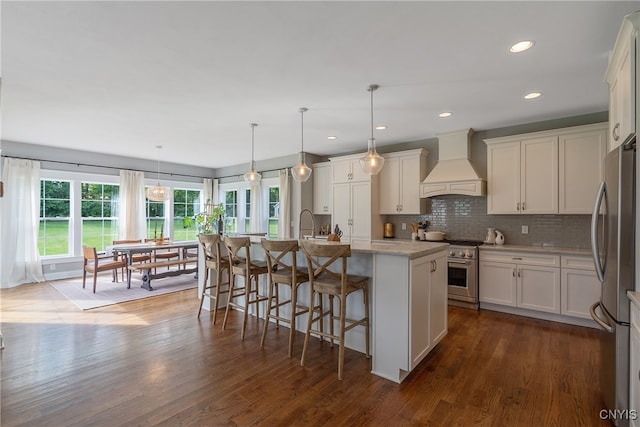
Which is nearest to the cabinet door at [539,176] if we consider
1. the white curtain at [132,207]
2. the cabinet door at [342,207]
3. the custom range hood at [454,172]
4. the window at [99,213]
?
the custom range hood at [454,172]

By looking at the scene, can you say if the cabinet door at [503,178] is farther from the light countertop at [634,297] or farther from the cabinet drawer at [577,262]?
the light countertop at [634,297]

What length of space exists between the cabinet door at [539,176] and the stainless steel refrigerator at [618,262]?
231cm

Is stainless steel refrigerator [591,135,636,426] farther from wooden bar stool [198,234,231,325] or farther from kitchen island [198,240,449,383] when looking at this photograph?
wooden bar stool [198,234,231,325]

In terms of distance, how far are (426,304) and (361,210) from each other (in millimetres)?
2969

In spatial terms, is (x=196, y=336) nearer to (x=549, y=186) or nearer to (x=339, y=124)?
(x=339, y=124)

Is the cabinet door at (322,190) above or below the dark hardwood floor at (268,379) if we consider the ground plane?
above

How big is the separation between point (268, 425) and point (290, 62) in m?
2.72

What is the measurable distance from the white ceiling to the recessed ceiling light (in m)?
0.05

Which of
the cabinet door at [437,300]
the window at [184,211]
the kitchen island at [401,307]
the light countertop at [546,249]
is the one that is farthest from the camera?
the window at [184,211]

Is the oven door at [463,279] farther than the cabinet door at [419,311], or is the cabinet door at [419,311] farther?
the oven door at [463,279]

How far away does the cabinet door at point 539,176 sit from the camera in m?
3.97

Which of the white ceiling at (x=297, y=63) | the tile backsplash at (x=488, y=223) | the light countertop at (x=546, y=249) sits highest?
the white ceiling at (x=297, y=63)

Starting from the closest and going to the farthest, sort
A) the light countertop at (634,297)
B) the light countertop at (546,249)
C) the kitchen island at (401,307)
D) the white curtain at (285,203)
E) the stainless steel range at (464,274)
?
the light countertop at (634,297) → the kitchen island at (401,307) → the light countertop at (546,249) → the stainless steel range at (464,274) → the white curtain at (285,203)

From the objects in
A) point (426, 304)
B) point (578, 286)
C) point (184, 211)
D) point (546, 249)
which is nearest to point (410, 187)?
point (546, 249)
